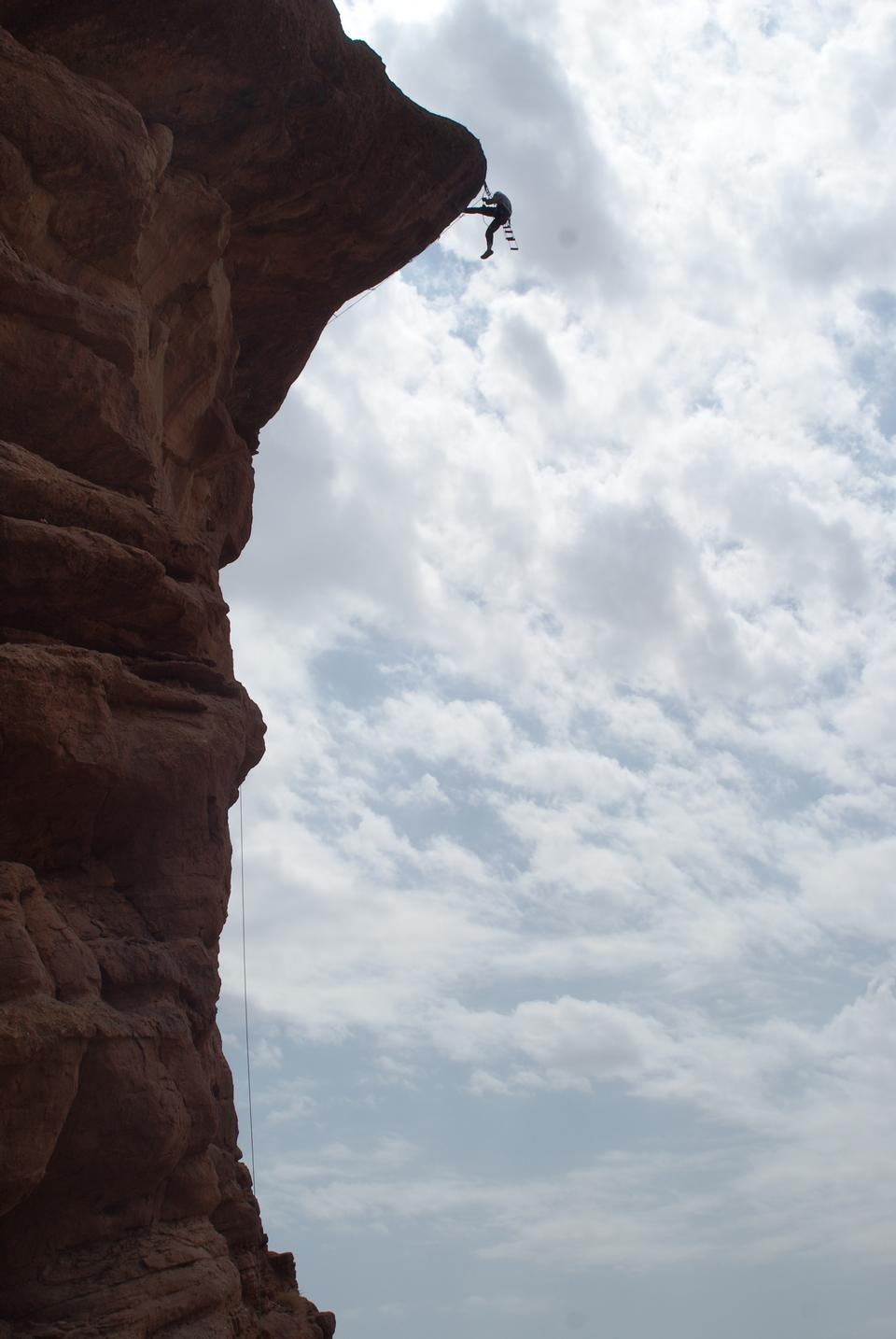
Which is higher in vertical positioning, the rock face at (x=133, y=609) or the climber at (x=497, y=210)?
the climber at (x=497, y=210)

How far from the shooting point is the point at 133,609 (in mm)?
14727

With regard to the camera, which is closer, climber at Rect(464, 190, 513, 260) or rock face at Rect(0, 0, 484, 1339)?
rock face at Rect(0, 0, 484, 1339)

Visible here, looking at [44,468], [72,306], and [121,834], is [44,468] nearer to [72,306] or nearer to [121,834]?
[72,306]

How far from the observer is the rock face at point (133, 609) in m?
12.0

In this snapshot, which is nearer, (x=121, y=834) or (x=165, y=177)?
(x=121, y=834)

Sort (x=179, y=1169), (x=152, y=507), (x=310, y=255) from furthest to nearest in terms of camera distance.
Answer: (x=310, y=255), (x=152, y=507), (x=179, y=1169)

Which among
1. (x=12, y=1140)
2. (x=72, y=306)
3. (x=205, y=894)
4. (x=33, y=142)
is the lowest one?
(x=12, y=1140)

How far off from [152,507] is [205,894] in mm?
4644

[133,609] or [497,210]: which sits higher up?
[497,210]

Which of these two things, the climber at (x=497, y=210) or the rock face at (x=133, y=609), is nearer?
the rock face at (x=133, y=609)

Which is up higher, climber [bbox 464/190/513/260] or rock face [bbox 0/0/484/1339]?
climber [bbox 464/190/513/260]

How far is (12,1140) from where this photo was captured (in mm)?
11062

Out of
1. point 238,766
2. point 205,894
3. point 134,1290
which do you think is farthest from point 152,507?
point 134,1290

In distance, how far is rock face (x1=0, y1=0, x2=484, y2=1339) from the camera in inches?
474
